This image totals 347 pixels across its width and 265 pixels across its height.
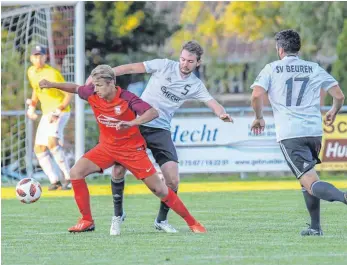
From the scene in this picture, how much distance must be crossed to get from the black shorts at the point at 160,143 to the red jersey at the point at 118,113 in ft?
1.62

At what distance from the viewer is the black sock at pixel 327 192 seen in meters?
10.0

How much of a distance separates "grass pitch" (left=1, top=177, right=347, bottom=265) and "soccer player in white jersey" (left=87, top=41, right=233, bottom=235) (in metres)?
0.44

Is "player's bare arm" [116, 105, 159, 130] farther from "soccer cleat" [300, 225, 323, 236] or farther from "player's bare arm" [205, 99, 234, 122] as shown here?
"soccer cleat" [300, 225, 323, 236]

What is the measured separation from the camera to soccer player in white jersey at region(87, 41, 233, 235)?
11203 millimetres

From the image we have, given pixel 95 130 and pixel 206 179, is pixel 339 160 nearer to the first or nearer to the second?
pixel 206 179

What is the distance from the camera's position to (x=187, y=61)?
11.2m

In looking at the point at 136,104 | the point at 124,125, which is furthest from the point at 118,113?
the point at 124,125

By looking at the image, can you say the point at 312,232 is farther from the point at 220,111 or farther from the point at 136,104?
the point at 136,104

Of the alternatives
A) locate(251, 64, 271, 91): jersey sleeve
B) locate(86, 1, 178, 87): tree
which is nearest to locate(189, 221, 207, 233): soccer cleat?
locate(251, 64, 271, 91): jersey sleeve

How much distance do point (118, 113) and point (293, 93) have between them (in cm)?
160

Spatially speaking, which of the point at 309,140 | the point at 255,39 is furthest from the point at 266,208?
the point at 255,39

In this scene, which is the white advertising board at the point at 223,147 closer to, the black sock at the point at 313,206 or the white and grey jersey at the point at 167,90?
the white and grey jersey at the point at 167,90

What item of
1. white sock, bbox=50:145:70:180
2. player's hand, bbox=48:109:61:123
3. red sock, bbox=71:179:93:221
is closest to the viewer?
red sock, bbox=71:179:93:221

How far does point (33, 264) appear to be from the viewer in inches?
340
